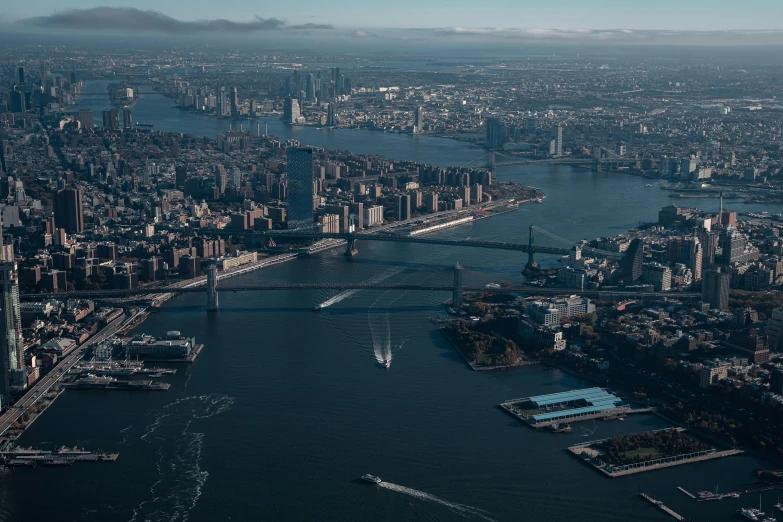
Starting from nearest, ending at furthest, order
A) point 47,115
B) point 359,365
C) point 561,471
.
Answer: point 561,471 < point 359,365 < point 47,115

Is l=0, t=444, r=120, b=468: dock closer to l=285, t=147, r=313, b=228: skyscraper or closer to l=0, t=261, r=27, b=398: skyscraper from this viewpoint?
l=0, t=261, r=27, b=398: skyscraper

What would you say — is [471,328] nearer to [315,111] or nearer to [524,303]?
[524,303]

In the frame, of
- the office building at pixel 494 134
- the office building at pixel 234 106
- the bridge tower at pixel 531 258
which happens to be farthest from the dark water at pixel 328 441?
the office building at pixel 234 106

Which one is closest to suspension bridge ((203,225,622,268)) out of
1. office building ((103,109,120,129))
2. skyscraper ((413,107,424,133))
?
office building ((103,109,120,129))

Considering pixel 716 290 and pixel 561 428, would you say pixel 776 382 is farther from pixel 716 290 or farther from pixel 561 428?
pixel 716 290

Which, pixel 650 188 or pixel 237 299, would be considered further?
pixel 650 188

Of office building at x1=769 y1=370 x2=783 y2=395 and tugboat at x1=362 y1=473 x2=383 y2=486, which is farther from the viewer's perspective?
office building at x1=769 y1=370 x2=783 y2=395

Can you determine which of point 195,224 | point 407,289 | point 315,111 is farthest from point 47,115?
→ point 407,289
